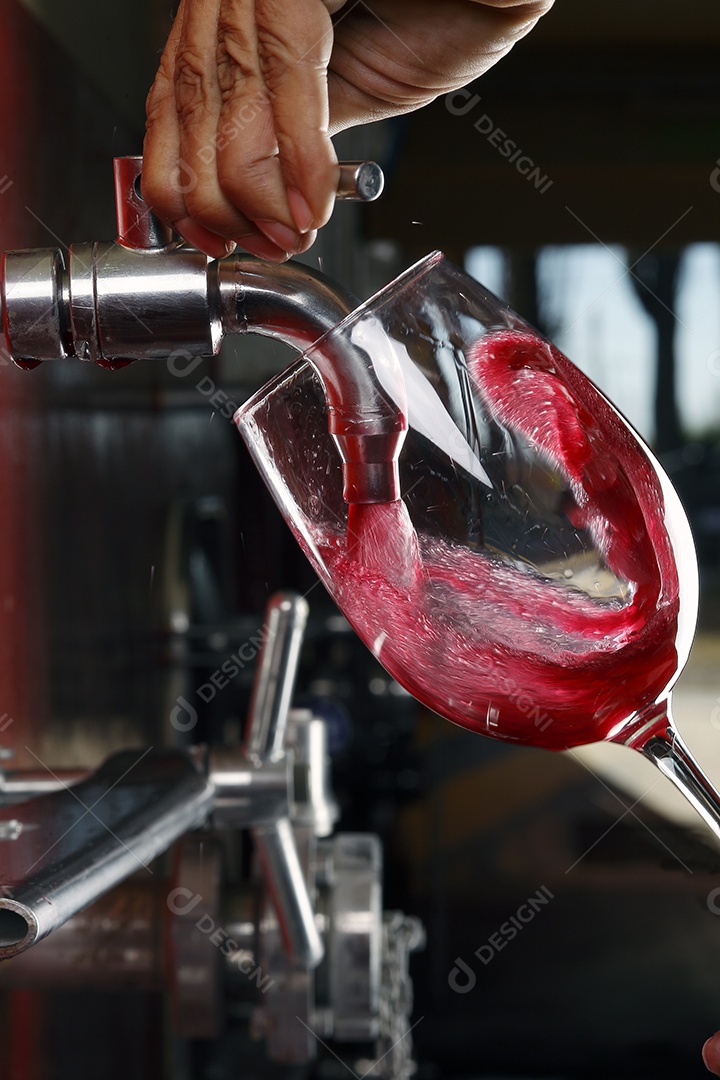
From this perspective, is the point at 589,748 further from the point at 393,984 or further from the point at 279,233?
the point at 279,233

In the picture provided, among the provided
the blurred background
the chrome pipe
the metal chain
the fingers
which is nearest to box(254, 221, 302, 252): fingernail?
the fingers

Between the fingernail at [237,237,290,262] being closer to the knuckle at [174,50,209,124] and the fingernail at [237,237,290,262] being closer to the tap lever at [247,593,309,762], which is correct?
the knuckle at [174,50,209,124]

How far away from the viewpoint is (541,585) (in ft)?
0.95

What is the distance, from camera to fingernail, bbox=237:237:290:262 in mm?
289

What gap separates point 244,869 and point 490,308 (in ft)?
3.45

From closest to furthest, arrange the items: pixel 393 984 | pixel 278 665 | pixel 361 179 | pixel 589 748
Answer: pixel 361 179 < pixel 278 665 < pixel 393 984 < pixel 589 748

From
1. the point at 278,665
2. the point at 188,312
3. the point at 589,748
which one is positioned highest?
the point at 188,312

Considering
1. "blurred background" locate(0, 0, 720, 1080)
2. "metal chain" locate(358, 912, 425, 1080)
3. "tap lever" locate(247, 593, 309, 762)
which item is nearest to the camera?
"tap lever" locate(247, 593, 309, 762)

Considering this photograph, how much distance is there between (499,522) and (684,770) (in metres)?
0.09

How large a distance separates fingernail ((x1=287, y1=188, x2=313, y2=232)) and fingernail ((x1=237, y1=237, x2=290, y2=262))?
13 mm

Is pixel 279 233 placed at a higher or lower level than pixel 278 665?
higher

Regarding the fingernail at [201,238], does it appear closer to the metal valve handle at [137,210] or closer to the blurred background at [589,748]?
the metal valve handle at [137,210]

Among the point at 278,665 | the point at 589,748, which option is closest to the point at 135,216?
the point at 278,665

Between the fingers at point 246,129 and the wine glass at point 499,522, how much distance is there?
0.03 metres
